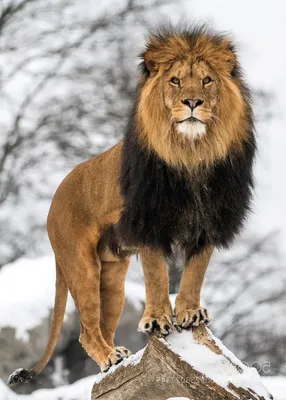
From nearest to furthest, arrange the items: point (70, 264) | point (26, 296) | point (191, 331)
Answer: point (191, 331) → point (70, 264) → point (26, 296)

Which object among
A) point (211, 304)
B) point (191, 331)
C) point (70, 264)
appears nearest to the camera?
point (191, 331)

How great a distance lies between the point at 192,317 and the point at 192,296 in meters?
0.14

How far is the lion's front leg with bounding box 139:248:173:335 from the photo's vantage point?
5770 mm

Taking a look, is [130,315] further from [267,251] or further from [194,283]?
[267,251]

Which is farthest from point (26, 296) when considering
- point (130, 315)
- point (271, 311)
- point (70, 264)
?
point (271, 311)

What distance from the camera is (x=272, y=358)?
57.8ft

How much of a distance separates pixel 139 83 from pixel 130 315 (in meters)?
5.28

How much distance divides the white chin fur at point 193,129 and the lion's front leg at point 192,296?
735 millimetres

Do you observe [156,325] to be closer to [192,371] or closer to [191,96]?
[192,371]

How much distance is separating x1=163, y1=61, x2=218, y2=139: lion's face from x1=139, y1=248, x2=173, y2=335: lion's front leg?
73 centimetres

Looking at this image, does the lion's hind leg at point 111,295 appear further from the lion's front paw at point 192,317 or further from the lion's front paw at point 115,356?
the lion's front paw at point 192,317

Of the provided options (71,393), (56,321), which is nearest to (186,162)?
(56,321)

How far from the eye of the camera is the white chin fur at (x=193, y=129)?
5559 millimetres

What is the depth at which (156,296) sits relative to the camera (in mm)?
5840
